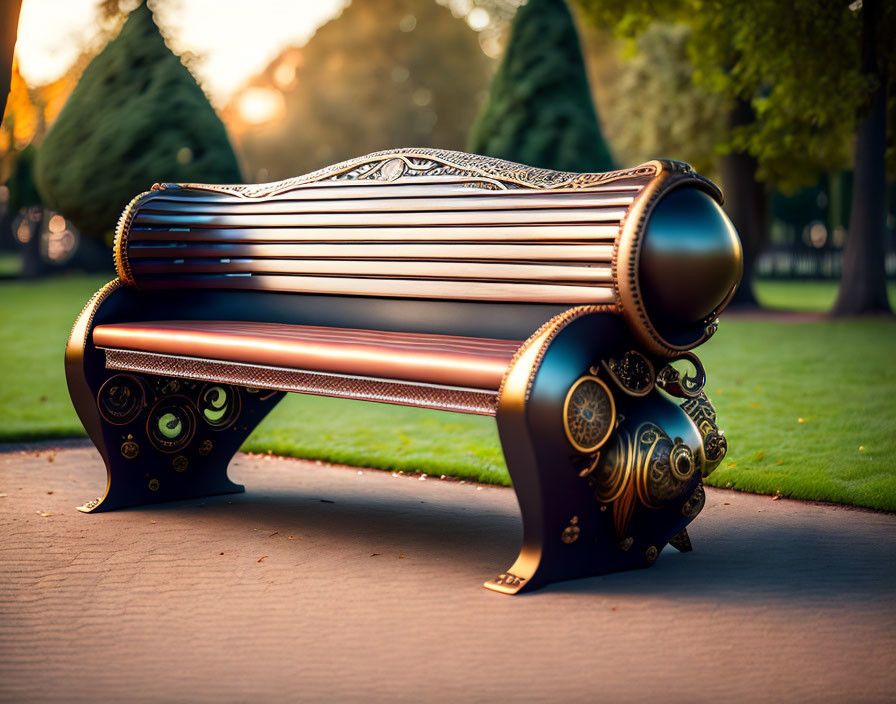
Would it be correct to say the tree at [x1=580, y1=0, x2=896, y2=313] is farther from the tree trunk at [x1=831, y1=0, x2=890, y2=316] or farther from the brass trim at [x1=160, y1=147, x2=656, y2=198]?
the brass trim at [x1=160, y1=147, x2=656, y2=198]

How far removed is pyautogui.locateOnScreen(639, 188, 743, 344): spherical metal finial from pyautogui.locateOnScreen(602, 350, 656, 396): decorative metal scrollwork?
130 millimetres

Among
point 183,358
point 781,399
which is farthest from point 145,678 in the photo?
point 781,399

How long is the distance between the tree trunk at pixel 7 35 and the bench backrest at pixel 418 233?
189 cm

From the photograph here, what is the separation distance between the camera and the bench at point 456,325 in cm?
367

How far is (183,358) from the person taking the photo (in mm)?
4707

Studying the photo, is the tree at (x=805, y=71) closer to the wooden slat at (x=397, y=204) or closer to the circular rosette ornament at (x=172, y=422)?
the wooden slat at (x=397, y=204)

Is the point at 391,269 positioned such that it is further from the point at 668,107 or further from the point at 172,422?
the point at 668,107

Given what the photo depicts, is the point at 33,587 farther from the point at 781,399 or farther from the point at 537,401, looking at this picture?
the point at 781,399

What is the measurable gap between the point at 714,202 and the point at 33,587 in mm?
2787

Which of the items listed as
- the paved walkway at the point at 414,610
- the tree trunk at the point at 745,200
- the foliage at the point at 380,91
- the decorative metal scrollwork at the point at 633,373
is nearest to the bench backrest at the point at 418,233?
the decorative metal scrollwork at the point at 633,373

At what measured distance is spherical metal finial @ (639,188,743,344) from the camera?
369 cm

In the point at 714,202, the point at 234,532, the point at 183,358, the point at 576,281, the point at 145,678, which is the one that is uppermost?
the point at 714,202

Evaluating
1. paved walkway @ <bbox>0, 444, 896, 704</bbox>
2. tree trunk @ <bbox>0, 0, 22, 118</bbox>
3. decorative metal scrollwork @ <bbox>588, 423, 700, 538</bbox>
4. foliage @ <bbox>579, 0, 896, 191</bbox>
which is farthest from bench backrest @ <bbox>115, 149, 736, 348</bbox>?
foliage @ <bbox>579, 0, 896, 191</bbox>

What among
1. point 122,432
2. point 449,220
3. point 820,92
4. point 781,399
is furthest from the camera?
point 820,92
